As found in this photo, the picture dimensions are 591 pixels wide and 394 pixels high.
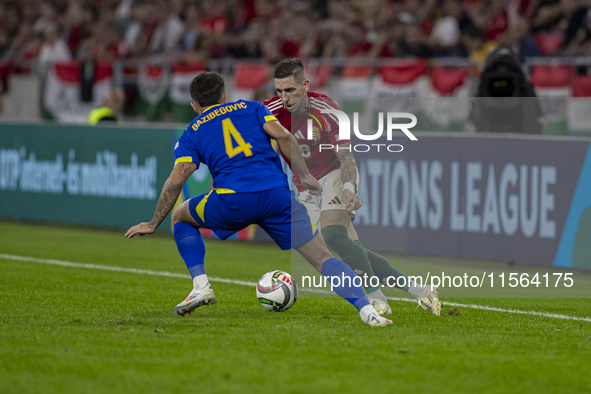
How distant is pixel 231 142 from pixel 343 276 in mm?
1276

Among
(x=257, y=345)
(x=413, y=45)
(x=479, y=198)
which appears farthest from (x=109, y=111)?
(x=257, y=345)

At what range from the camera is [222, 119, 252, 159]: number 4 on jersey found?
21.3ft

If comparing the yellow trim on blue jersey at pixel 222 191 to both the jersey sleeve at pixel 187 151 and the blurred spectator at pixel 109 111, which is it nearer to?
the jersey sleeve at pixel 187 151

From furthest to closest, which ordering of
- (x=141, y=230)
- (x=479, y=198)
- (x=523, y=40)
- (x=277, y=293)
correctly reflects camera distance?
(x=523, y=40)
(x=479, y=198)
(x=277, y=293)
(x=141, y=230)

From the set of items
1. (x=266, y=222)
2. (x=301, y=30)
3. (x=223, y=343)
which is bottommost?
(x=223, y=343)

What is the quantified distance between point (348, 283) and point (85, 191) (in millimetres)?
8557

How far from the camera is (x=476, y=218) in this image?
1027 centimetres

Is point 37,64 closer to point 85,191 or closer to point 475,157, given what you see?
point 85,191

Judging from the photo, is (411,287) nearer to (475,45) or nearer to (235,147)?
(235,147)

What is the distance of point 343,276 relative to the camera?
20.5ft

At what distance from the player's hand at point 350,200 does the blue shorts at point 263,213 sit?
326mm

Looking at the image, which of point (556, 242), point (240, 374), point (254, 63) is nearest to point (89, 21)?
point (254, 63)

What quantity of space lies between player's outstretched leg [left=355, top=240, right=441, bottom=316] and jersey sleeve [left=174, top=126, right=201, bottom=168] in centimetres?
151

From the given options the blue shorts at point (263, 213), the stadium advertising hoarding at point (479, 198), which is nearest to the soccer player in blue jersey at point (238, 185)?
the blue shorts at point (263, 213)
